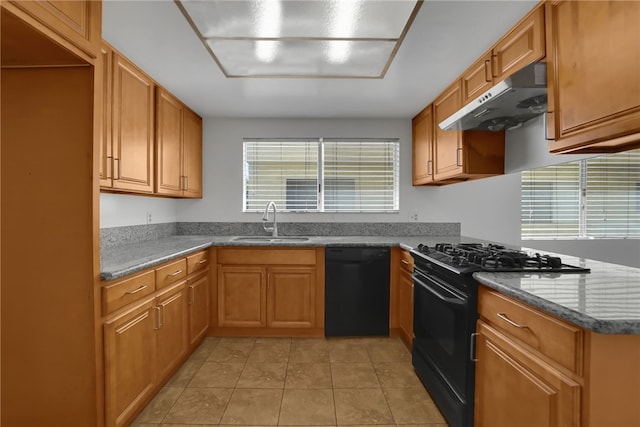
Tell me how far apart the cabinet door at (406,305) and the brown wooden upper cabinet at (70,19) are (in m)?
2.55

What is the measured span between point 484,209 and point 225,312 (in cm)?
282

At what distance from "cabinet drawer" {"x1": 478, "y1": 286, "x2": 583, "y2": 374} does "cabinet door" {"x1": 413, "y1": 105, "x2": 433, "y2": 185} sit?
1.89 meters

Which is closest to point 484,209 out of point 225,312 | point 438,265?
point 438,265

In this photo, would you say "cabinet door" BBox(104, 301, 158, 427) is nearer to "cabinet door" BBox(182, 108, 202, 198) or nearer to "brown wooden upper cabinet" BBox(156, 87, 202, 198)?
"brown wooden upper cabinet" BBox(156, 87, 202, 198)

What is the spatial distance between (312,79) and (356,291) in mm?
1826

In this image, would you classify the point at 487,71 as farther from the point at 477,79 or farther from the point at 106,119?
the point at 106,119

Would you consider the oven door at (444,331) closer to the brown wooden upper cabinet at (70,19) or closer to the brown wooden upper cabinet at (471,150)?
the brown wooden upper cabinet at (471,150)

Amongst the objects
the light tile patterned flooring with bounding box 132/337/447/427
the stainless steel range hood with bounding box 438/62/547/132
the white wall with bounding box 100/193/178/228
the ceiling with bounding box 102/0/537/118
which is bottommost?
the light tile patterned flooring with bounding box 132/337/447/427

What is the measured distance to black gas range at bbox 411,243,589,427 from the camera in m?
1.68

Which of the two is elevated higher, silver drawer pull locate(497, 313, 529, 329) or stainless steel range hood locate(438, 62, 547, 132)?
stainless steel range hood locate(438, 62, 547, 132)

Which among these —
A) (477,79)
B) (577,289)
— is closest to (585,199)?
(477,79)

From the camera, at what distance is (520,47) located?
186 centimetres

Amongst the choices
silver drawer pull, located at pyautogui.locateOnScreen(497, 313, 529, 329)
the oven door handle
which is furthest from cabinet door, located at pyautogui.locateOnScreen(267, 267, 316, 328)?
silver drawer pull, located at pyautogui.locateOnScreen(497, 313, 529, 329)

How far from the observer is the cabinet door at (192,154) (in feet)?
10.9
